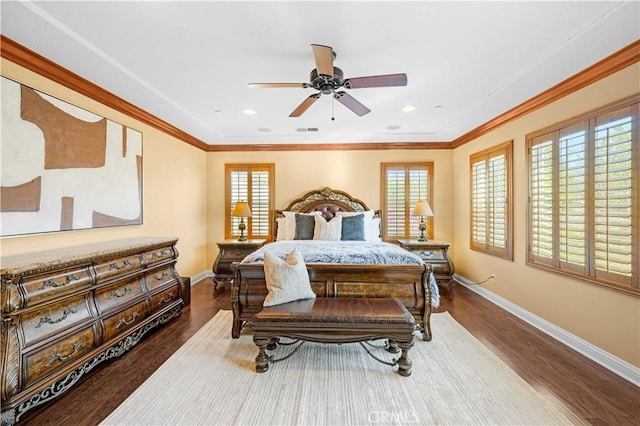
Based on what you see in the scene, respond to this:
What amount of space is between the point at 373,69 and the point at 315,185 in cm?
295

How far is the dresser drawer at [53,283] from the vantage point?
1.82 meters

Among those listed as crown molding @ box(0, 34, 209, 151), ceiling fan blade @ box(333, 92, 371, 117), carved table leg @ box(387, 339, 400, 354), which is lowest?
carved table leg @ box(387, 339, 400, 354)

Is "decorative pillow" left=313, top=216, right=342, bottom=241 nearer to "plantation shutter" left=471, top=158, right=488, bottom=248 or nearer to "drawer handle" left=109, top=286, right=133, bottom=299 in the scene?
"plantation shutter" left=471, top=158, right=488, bottom=248

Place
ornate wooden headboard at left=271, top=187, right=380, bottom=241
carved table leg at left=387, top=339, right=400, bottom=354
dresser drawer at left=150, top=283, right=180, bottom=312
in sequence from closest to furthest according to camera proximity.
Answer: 1. carved table leg at left=387, top=339, right=400, bottom=354
2. dresser drawer at left=150, top=283, right=180, bottom=312
3. ornate wooden headboard at left=271, top=187, right=380, bottom=241

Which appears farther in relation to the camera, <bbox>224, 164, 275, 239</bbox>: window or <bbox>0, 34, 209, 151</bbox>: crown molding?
<bbox>224, 164, 275, 239</bbox>: window

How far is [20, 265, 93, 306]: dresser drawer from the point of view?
5.96 ft

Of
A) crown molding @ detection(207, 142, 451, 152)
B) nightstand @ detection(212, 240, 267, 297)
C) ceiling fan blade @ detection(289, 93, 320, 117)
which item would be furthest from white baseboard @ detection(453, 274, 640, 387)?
nightstand @ detection(212, 240, 267, 297)

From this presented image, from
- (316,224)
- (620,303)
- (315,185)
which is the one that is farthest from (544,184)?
(315,185)

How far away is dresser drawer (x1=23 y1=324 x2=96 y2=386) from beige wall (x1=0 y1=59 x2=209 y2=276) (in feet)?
3.01

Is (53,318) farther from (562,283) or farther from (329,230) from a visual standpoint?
(562,283)

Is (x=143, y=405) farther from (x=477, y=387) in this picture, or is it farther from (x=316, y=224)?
(x=316, y=224)

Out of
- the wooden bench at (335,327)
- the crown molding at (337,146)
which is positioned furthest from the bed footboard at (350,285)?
the crown molding at (337,146)

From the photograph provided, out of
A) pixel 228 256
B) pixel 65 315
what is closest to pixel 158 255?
pixel 65 315

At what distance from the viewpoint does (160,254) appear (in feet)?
10.4
